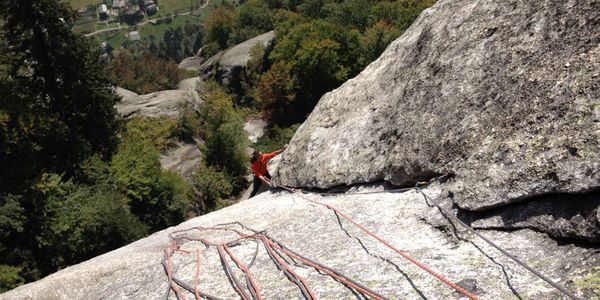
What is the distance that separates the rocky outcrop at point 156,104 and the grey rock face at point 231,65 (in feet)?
43.6

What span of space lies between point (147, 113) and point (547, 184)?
40226mm

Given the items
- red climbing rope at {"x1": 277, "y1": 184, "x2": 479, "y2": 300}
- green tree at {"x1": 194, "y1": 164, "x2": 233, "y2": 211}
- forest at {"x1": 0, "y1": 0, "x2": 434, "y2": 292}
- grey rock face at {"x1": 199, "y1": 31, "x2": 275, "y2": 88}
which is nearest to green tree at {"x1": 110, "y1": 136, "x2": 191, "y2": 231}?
forest at {"x1": 0, "y1": 0, "x2": 434, "y2": 292}

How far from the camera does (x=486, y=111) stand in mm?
7223

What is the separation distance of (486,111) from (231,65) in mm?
53968

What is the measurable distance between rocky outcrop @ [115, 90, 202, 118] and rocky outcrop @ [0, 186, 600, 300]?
108ft

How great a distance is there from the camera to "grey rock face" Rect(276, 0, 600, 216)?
5.68 m

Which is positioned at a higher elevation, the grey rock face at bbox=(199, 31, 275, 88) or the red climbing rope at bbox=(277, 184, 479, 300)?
the red climbing rope at bbox=(277, 184, 479, 300)

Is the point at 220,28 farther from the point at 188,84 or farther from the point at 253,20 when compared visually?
the point at 188,84

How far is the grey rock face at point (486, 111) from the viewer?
568cm

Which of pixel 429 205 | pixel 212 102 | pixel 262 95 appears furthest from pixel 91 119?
pixel 429 205

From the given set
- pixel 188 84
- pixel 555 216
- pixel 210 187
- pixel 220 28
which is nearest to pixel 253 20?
pixel 220 28

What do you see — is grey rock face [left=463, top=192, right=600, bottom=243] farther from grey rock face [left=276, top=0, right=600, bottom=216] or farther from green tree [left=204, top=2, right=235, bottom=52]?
green tree [left=204, top=2, right=235, bottom=52]

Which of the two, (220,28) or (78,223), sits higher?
(220,28)

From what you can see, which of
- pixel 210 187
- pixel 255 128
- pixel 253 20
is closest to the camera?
pixel 210 187
